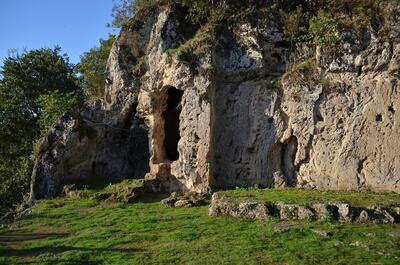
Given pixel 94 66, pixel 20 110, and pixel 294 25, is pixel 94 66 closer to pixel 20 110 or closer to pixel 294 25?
pixel 20 110

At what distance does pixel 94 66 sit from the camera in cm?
3222

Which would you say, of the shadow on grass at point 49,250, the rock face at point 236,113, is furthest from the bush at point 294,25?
the shadow on grass at point 49,250

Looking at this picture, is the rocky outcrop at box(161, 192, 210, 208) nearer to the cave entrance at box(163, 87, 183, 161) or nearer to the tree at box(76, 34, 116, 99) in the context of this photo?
the cave entrance at box(163, 87, 183, 161)

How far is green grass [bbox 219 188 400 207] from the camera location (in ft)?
46.6

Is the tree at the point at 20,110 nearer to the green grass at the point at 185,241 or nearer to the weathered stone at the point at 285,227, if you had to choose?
the green grass at the point at 185,241

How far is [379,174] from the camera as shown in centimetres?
1666

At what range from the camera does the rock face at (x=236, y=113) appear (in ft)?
56.7

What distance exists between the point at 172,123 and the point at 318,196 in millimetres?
10558

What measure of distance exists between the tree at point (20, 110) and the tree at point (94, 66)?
1320 millimetres

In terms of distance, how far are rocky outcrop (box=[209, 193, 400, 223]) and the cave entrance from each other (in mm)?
9016

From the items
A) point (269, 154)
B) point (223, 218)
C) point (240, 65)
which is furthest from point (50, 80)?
point (223, 218)

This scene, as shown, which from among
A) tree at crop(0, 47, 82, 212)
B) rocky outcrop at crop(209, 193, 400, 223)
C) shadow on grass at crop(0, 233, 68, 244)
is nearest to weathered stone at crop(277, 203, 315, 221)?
rocky outcrop at crop(209, 193, 400, 223)

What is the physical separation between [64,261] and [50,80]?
2436cm

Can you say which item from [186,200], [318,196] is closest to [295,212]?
[318,196]
